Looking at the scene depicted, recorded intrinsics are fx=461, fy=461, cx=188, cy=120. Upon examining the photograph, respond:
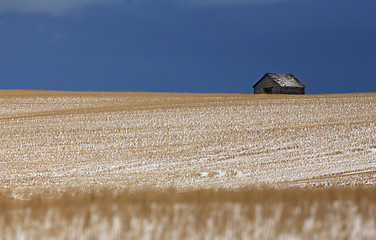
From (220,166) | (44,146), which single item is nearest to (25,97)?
(44,146)

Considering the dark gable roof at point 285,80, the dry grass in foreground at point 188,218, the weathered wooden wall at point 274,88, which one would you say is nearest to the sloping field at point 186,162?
the dry grass in foreground at point 188,218

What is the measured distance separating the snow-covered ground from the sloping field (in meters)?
0.05

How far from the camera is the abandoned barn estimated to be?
51.0 m

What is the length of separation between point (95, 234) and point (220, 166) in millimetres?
12835

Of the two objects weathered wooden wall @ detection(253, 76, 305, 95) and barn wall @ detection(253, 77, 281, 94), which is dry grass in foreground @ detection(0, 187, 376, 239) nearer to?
weathered wooden wall @ detection(253, 76, 305, 95)

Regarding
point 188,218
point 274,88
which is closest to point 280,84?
point 274,88

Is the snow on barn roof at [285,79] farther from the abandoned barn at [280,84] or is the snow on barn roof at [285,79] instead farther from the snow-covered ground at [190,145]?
the snow-covered ground at [190,145]

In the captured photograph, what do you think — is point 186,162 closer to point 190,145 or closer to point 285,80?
point 190,145

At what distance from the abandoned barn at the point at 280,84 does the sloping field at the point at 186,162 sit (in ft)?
71.6

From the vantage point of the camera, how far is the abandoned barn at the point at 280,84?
50969mm

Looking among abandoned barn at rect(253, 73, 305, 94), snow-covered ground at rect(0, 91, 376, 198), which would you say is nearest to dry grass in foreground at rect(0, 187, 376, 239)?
snow-covered ground at rect(0, 91, 376, 198)

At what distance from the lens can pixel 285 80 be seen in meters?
51.8

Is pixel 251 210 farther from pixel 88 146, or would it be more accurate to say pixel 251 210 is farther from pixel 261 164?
pixel 88 146

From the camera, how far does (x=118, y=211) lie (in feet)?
8.25
